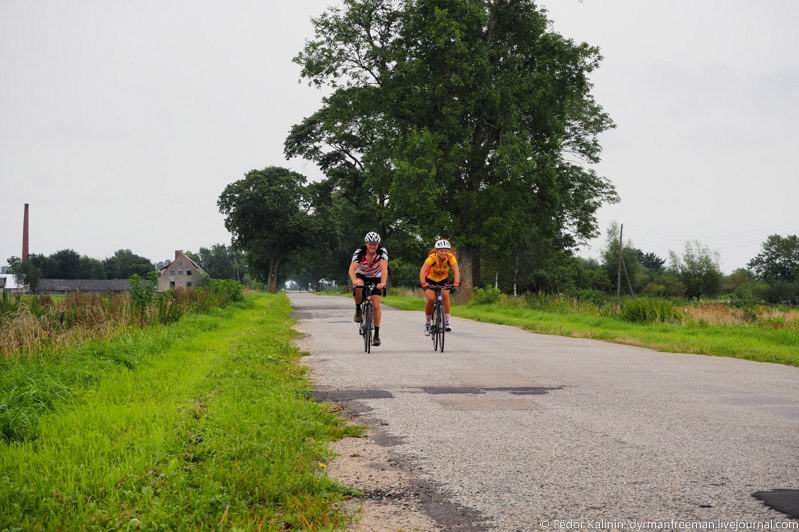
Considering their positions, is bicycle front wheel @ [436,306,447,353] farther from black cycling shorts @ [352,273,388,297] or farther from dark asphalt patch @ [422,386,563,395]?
dark asphalt patch @ [422,386,563,395]

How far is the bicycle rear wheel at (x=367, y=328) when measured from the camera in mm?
13742

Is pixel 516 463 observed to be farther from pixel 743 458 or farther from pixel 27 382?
pixel 27 382

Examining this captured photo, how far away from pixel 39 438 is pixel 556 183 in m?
32.7

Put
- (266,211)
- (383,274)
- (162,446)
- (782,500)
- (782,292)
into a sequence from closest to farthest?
(782,500) → (162,446) → (383,274) → (266,211) → (782,292)

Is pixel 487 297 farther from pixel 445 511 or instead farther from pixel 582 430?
pixel 445 511

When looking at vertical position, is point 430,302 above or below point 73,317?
above

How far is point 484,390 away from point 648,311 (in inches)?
620

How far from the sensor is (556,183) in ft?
120

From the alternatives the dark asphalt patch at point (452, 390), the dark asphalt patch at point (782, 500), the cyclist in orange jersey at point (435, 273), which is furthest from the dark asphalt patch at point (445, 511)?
the cyclist in orange jersey at point (435, 273)

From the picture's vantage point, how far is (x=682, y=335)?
1922 centimetres

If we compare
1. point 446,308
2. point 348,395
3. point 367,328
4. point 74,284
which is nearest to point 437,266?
point 446,308

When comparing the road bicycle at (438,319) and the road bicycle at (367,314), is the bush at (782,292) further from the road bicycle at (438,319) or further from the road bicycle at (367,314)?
the road bicycle at (367,314)

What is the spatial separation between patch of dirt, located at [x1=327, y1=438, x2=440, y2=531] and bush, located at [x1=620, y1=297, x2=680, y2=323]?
61.5ft

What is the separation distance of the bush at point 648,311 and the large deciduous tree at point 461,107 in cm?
1097
